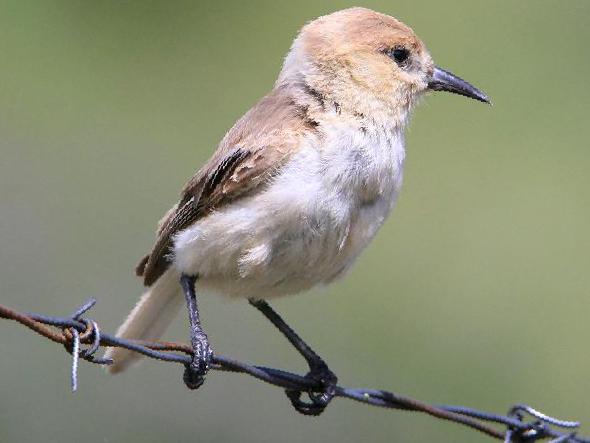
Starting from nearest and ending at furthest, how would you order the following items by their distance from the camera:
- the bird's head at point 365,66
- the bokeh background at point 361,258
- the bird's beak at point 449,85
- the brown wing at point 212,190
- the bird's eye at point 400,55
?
the brown wing at point 212,190 < the bird's head at point 365,66 < the bird's eye at point 400,55 < the bird's beak at point 449,85 < the bokeh background at point 361,258

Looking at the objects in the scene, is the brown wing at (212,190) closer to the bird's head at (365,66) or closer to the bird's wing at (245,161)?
the bird's wing at (245,161)

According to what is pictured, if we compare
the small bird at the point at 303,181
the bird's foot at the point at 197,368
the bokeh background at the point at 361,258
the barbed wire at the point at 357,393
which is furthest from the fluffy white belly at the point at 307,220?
the bokeh background at the point at 361,258

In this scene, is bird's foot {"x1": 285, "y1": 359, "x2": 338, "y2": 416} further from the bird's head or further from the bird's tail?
the bird's head

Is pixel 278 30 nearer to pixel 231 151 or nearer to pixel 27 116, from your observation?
pixel 27 116

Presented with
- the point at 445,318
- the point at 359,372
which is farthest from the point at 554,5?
the point at 359,372

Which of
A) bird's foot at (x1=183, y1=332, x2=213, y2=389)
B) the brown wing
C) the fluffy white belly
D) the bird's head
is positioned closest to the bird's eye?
the bird's head

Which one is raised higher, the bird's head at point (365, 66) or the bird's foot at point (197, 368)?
the bird's head at point (365, 66)

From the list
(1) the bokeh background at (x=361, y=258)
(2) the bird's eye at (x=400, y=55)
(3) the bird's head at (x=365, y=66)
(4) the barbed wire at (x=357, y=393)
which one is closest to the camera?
(4) the barbed wire at (x=357, y=393)

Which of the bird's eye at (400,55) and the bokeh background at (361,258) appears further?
the bokeh background at (361,258)
